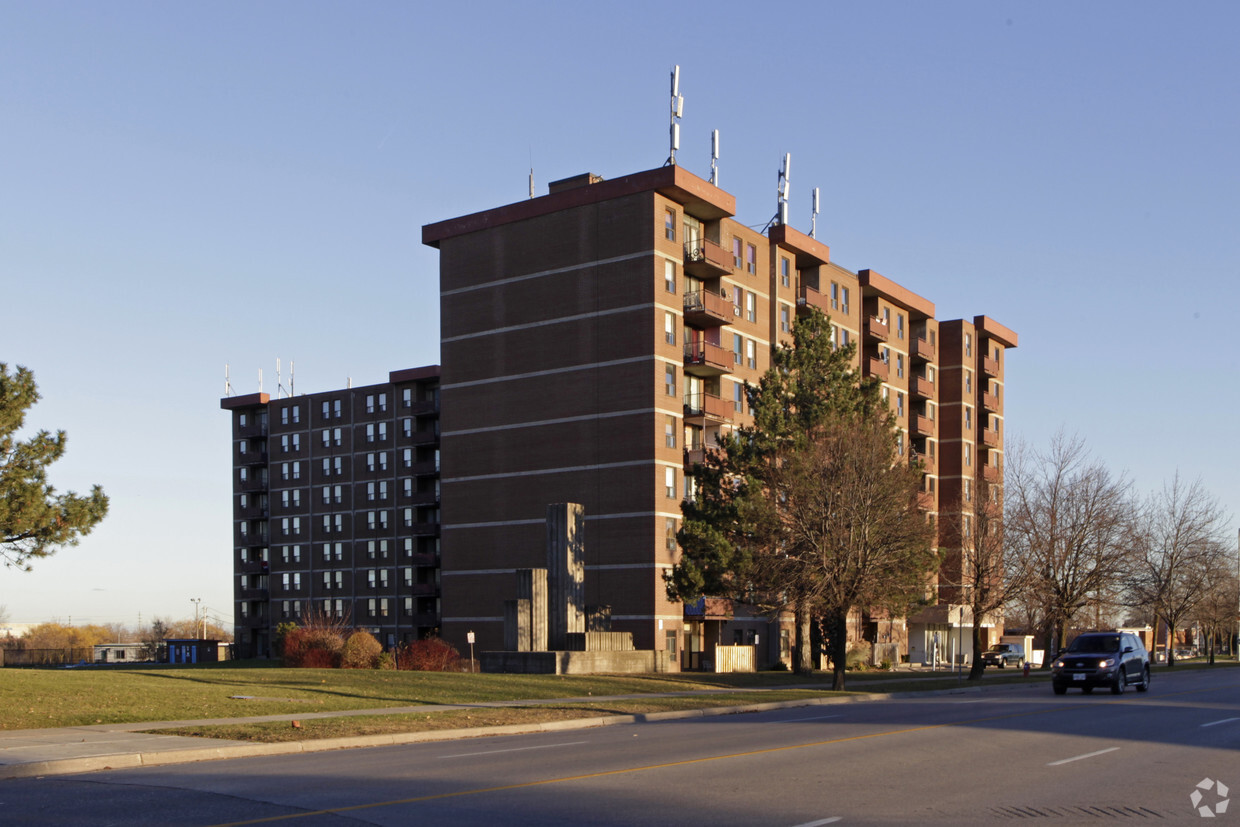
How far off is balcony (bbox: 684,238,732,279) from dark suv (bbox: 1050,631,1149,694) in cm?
3583

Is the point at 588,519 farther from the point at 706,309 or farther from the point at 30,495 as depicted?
the point at 30,495

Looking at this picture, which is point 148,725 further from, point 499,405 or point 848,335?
point 848,335

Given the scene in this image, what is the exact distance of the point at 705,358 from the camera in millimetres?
66562

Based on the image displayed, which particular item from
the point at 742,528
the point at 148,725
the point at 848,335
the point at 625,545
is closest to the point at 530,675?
the point at 742,528

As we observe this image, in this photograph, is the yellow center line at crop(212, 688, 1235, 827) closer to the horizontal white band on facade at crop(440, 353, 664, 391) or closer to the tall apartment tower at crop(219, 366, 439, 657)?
the horizontal white band on facade at crop(440, 353, 664, 391)

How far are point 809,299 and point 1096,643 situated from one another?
4350 centimetres

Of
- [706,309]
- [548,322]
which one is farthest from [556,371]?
[706,309]

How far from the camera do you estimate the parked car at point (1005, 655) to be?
247 ft

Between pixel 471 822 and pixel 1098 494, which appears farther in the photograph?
pixel 1098 494

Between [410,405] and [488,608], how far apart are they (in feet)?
114

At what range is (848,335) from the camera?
81.4 m

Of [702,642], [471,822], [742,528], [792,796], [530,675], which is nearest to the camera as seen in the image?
[471,822]

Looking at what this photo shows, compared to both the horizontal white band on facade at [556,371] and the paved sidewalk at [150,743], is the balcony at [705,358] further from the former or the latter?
the paved sidewalk at [150,743]

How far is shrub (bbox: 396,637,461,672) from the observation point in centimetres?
4566
